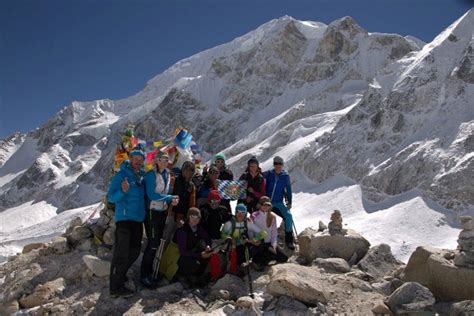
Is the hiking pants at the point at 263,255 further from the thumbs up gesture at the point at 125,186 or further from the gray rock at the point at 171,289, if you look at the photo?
the thumbs up gesture at the point at 125,186

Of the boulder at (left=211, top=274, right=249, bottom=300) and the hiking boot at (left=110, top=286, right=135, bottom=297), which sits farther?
the boulder at (left=211, top=274, right=249, bottom=300)

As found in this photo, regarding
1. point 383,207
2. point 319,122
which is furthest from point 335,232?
point 319,122

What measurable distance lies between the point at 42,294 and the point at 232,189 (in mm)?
3909

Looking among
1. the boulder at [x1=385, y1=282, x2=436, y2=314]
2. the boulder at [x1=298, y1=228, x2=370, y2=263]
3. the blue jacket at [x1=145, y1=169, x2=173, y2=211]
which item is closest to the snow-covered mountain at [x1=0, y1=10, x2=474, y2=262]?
the boulder at [x1=298, y1=228, x2=370, y2=263]

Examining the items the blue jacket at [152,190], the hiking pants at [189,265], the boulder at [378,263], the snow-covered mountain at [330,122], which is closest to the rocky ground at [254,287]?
the boulder at [378,263]

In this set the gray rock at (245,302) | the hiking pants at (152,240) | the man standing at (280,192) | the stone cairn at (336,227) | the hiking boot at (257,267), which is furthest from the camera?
the man standing at (280,192)

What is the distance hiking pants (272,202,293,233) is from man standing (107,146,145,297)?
3.30 m

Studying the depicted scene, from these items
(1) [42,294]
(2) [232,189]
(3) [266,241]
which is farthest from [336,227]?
(1) [42,294]

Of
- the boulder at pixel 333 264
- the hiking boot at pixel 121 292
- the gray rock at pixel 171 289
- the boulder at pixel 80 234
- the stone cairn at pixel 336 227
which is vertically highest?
the boulder at pixel 80 234

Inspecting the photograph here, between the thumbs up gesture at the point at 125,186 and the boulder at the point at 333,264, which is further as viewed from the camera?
the boulder at the point at 333,264

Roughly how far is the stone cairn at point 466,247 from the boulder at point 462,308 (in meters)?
0.83

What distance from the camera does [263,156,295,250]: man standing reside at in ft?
30.8

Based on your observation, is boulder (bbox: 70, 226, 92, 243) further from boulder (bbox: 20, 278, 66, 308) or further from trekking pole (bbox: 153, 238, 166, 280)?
trekking pole (bbox: 153, 238, 166, 280)

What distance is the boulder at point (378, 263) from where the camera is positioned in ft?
27.3
